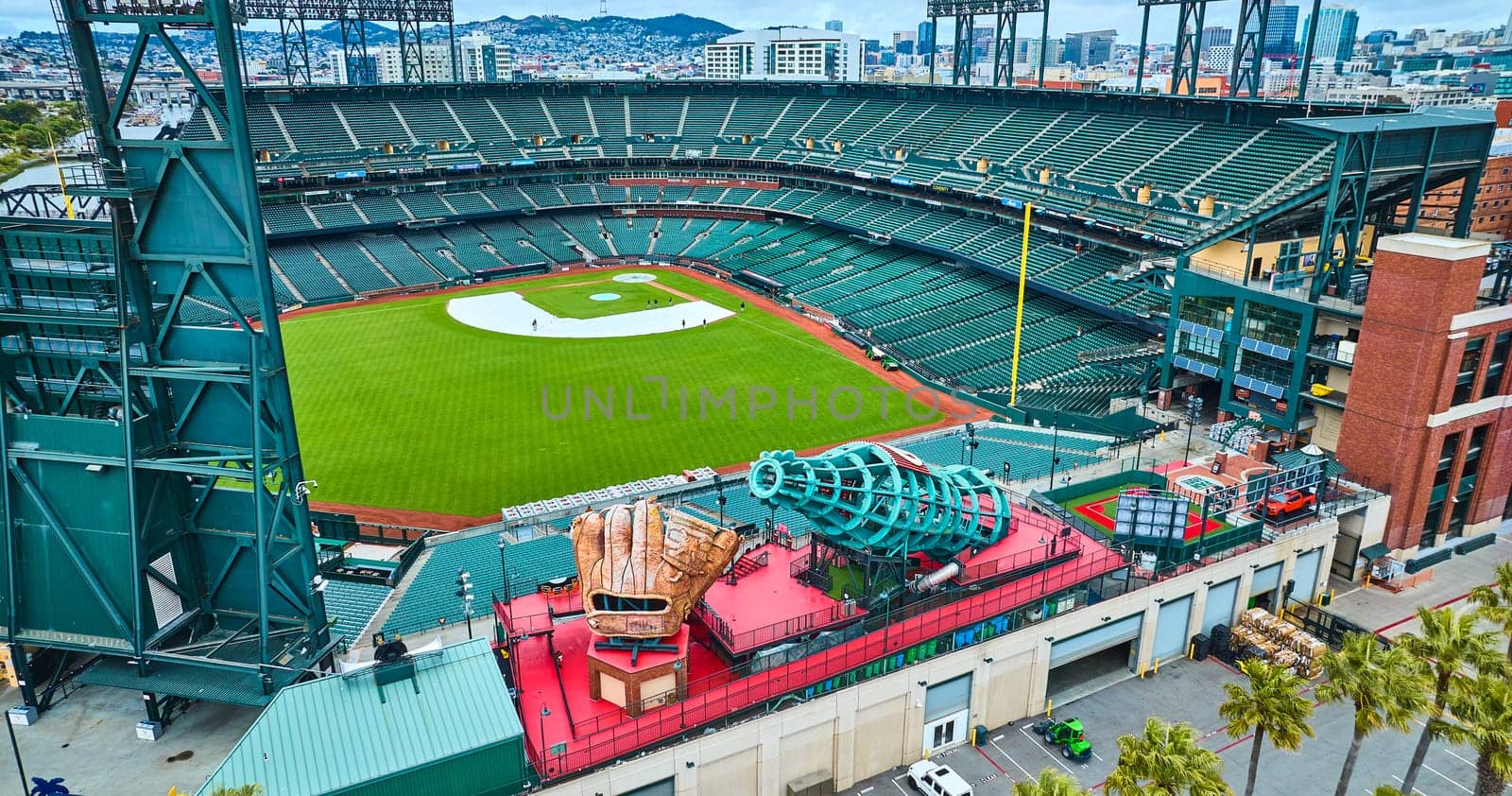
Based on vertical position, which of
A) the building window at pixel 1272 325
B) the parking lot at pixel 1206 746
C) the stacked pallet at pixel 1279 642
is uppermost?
the building window at pixel 1272 325

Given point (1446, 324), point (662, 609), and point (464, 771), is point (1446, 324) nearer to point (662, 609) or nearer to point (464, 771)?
point (662, 609)

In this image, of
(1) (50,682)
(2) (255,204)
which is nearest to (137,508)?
(1) (50,682)

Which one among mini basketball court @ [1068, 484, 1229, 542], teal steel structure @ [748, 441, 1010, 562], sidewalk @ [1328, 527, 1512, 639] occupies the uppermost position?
teal steel structure @ [748, 441, 1010, 562]

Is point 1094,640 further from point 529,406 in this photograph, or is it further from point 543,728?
point 529,406

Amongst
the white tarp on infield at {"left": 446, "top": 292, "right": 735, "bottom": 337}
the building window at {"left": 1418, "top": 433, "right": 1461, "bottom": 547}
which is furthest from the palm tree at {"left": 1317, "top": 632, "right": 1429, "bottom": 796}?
the white tarp on infield at {"left": 446, "top": 292, "right": 735, "bottom": 337}

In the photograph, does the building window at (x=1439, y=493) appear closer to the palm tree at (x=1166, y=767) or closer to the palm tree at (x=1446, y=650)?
the palm tree at (x=1446, y=650)

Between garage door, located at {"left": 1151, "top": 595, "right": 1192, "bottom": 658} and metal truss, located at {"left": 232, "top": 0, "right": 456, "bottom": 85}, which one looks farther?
metal truss, located at {"left": 232, "top": 0, "right": 456, "bottom": 85}

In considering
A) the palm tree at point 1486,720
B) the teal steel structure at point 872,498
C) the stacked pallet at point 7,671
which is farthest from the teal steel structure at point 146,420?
the palm tree at point 1486,720

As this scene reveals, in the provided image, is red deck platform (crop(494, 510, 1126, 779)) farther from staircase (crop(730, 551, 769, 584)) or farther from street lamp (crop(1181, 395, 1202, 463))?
street lamp (crop(1181, 395, 1202, 463))
